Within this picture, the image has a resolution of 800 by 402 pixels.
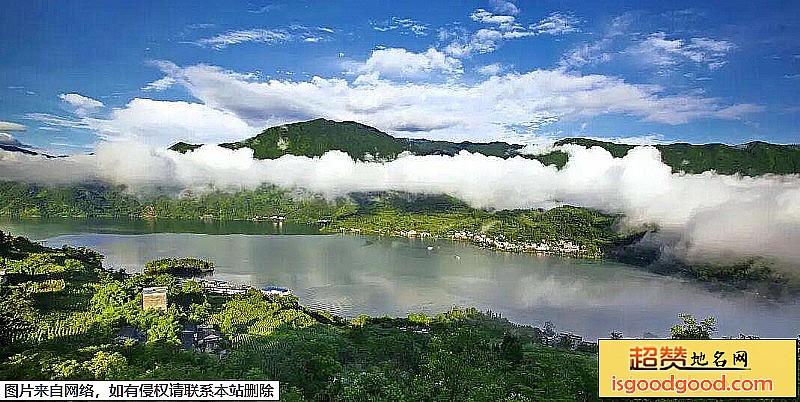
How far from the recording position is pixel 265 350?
5.29 m

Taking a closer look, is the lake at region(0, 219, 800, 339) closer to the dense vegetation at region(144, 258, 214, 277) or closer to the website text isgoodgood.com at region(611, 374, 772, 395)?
the dense vegetation at region(144, 258, 214, 277)

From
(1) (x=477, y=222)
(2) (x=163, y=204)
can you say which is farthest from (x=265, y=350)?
(2) (x=163, y=204)

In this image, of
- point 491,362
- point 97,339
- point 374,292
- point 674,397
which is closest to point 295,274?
point 374,292

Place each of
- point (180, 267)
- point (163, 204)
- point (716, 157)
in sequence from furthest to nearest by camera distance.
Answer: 1. point (163, 204)
2. point (716, 157)
3. point (180, 267)

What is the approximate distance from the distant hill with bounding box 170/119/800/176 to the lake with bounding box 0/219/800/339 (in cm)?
1091

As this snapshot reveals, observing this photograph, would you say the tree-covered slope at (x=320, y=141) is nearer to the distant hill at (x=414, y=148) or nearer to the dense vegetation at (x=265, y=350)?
the distant hill at (x=414, y=148)

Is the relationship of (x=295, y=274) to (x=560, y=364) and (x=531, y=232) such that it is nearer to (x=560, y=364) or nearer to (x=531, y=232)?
(x=560, y=364)

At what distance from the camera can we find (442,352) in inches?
163

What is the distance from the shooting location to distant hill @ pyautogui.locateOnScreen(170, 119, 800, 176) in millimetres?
29894

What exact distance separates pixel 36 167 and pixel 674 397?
9.17 meters

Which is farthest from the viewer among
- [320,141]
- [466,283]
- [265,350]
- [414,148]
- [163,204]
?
[414,148]

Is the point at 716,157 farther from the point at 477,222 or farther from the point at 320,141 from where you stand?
the point at 320,141

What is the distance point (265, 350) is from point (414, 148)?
48.7 m

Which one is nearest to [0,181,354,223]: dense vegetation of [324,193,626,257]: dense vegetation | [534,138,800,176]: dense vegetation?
[324,193,626,257]: dense vegetation
